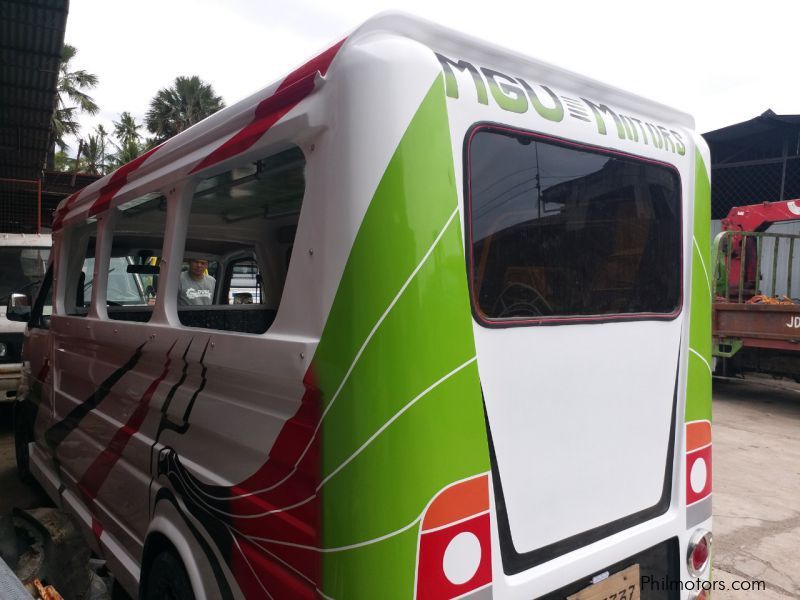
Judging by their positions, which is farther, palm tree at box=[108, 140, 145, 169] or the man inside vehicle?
palm tree at box=[108, 140, 145, 169]

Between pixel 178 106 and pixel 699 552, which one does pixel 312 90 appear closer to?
pixel 699 552

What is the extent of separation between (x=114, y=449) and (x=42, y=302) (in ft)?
6.71

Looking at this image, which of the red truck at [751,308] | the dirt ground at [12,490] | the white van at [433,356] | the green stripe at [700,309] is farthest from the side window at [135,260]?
the red truck at [751,308]

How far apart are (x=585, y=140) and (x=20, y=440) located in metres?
5.01

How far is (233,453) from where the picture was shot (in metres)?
1.93

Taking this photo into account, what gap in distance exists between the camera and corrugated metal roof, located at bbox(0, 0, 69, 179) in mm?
7070

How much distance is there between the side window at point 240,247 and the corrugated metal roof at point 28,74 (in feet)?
15.2

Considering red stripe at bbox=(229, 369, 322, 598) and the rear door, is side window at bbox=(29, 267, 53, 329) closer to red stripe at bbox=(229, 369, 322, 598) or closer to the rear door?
red stripe at bbox=(229, 369, 322, 598)

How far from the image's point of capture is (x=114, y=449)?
9.33 feet

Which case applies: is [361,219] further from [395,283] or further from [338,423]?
→ [338,423]

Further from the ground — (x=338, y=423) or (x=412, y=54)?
(x=412, y=54)

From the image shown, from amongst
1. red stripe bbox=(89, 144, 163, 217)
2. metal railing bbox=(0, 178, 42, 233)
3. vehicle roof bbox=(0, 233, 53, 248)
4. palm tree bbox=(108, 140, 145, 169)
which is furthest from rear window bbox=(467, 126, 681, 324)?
palm tree bbox=(108, 140, 145, 169)

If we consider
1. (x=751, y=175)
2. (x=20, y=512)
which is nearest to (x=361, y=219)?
(x=20, y=512)

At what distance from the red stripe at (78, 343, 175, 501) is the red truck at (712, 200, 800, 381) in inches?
312
